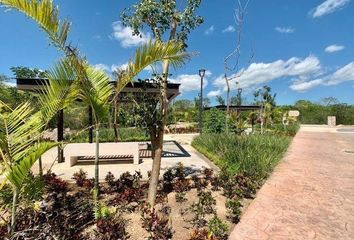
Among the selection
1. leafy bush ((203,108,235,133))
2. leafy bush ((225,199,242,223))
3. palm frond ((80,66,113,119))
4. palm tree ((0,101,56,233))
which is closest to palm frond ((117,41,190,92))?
palm frond ((80,66,113,119))

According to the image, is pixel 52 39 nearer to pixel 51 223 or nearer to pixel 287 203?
pixel 51 223

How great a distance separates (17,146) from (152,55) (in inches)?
75.8

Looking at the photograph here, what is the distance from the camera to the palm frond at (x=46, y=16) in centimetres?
304

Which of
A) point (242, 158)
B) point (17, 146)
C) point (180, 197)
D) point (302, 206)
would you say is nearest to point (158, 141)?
point (180, 197)

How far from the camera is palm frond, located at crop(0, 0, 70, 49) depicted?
3041 mm

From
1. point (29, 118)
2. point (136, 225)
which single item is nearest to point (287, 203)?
point (136, 225)


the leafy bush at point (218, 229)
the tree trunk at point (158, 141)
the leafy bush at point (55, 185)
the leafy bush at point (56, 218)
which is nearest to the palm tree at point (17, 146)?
the leafy bush at point (56, 218)

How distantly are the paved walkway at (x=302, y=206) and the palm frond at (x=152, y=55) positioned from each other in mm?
2585

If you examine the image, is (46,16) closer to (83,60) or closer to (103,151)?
(83,60)

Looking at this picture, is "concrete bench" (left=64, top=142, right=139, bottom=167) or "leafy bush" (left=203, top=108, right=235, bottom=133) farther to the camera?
"leafy bush" (left=203, top=108, right=235, bottom=133)

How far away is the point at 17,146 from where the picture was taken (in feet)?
9.72

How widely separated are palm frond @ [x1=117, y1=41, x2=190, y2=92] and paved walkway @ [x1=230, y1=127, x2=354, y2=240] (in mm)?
2585

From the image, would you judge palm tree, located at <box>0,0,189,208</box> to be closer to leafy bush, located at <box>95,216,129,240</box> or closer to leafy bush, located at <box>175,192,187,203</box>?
leafy bush, located at <box>95,216,129,240</box>

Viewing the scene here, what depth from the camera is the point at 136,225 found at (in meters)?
4.09
